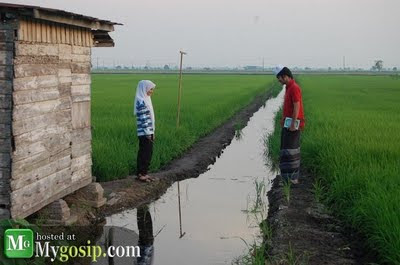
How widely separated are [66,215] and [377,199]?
3.16m

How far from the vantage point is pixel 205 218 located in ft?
21.2

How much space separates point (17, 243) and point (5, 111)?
1.38m

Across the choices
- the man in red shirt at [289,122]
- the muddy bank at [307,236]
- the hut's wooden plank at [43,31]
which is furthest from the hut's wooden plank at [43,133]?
the man in red shirt at [289,122]

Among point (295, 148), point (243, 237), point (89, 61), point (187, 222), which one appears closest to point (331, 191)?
point (295, 148)

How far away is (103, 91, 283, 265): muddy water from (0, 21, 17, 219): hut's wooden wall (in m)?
1.15

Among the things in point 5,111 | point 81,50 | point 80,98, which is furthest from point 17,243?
point 81,50

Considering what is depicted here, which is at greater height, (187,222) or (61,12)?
(61,12)

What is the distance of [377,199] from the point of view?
475cm

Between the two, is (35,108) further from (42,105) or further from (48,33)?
(48,33)

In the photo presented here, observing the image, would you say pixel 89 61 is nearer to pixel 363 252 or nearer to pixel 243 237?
pixel 243 237

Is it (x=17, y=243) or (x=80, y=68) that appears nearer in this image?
(x=17, y=243)

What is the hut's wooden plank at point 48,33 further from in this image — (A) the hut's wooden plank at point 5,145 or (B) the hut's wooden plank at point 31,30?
(A) the hut's wooden plank at point 5,145

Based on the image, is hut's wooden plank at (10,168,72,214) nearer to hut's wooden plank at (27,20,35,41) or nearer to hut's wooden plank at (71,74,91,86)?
hut's wooden plank at (71,74,91,86)

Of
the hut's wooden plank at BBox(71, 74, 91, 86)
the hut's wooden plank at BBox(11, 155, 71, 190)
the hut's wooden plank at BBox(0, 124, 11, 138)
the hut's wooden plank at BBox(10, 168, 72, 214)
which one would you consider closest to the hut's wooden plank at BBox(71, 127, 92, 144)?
the hut's wooden plank at BBox(11, 155, 71, 190)
